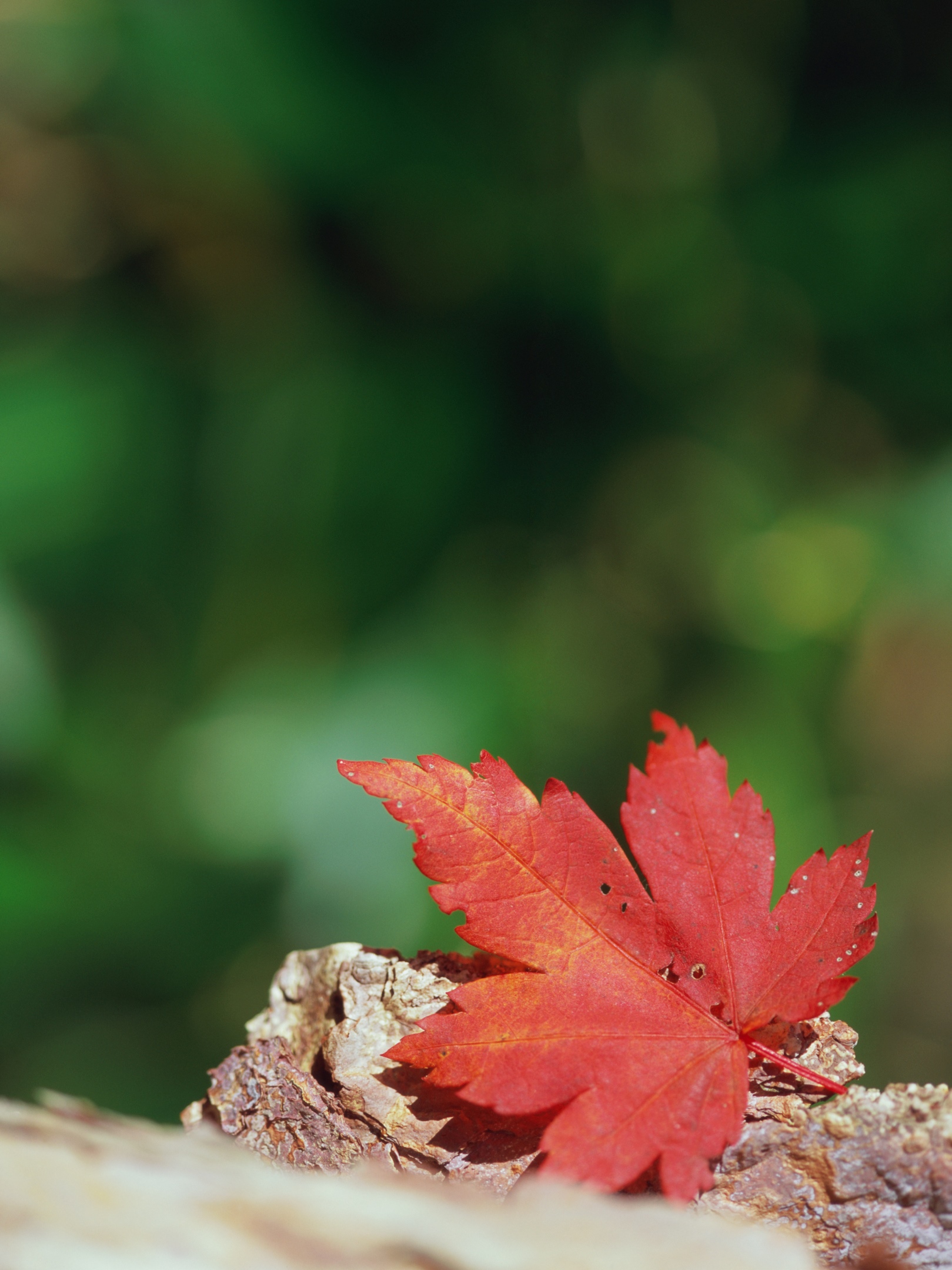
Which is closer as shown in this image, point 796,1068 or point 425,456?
point 796,1068

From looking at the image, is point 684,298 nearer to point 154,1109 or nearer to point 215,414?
point 215,414

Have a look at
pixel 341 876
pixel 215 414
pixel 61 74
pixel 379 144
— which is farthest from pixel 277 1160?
pixel 61 74

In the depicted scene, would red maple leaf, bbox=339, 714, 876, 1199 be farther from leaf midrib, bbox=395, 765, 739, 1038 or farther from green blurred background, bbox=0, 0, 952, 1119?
green blurred background, bbox=0, 0, 952, 1119

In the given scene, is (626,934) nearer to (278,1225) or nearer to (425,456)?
(278,1225)

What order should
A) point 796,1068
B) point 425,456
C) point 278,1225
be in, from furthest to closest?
point 425,456
point 796,1068
point 278,1225

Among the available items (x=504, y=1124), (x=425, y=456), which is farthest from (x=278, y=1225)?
Result: (x=425, y=456)

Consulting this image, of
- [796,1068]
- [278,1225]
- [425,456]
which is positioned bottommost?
[278,1225]

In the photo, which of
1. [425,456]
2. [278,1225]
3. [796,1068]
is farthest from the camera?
[425,456]

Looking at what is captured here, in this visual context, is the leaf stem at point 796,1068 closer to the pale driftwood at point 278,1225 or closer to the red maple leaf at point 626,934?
the red maple leaf at point 626,934
